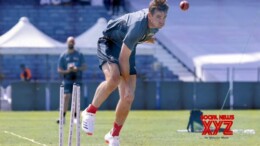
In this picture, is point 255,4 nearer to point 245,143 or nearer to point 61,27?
point 61,27

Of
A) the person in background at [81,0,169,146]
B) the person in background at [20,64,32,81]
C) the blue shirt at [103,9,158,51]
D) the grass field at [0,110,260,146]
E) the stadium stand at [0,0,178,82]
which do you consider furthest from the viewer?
the stadium stand at [0,0,178,82]

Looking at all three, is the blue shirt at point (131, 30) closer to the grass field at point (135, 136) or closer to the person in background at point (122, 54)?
the person in background at point (122, 54)

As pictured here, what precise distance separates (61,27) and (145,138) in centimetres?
2955

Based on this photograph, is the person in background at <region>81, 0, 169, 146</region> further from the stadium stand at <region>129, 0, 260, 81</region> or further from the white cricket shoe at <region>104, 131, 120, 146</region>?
the stadium stand at <region>129, 0, 260, 81</region>

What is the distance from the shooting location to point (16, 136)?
16.9 m

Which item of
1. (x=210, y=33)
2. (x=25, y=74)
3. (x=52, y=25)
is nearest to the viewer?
(x=25, y=74)

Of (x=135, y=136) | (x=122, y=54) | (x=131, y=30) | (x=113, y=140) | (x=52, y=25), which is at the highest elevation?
(x=52, y=25)

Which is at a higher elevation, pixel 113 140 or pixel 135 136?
pixel 113 140


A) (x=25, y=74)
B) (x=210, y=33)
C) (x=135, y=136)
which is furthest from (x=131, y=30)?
(x=210, y=33)

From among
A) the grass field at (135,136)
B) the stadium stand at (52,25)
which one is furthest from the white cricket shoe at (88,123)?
the stadium stand at (52,25)

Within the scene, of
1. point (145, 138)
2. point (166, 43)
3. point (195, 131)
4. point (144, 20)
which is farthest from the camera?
point (166, 43)

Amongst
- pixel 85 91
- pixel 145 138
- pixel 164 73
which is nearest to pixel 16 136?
pixel 145 138

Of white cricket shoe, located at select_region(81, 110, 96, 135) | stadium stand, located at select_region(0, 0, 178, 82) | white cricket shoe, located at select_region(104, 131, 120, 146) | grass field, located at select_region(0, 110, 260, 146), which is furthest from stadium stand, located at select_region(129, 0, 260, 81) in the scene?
white cricket shoe, located at select_region(81, 110, 96, 135)

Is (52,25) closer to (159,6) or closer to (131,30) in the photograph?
(159,6)
